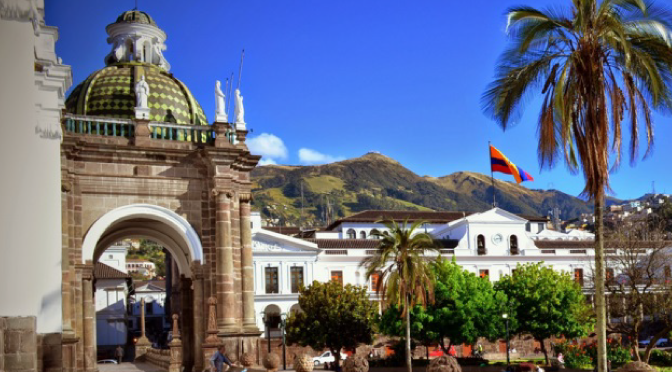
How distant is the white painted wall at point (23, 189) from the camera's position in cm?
1357

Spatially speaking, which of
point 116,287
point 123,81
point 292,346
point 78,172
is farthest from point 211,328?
point 116,287

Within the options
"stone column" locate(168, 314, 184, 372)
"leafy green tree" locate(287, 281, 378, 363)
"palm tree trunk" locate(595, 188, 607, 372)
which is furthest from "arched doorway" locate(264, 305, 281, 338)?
"palm tree trunk" locate(595, 188, 607, 372)

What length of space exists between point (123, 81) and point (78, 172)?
506 cm

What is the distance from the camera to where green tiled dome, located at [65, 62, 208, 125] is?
31.6 m

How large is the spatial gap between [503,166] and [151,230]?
35.2 metres

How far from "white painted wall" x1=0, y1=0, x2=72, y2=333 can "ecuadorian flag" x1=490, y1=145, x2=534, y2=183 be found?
164 ft

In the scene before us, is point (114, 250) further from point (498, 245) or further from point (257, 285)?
point (498, 245)

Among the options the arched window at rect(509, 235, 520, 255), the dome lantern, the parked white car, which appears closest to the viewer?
the dome lantern

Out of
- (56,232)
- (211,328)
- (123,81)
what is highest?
(123,81)

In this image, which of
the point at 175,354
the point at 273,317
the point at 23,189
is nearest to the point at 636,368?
the point at 23,189

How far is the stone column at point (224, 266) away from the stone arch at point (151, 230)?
849 millimetres

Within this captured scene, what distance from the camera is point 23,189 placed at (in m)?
14.0

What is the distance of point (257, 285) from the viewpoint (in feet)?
201

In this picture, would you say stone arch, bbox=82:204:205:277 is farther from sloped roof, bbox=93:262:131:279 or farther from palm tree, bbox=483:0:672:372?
sloped roof, bbox=93:262:131:279
